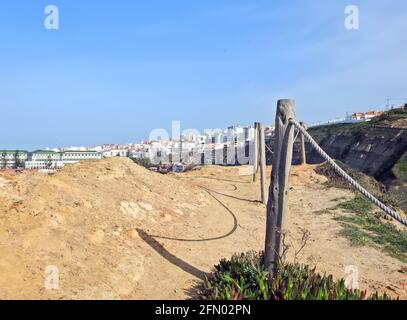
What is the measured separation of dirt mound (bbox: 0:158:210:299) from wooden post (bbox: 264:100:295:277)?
5.57 feet

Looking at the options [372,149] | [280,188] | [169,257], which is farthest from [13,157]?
[372,149]

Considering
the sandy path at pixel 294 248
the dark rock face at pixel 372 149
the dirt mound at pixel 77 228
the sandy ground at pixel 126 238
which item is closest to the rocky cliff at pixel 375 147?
the dark rock face at pixel 372 149

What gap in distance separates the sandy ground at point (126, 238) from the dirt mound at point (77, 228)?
0.04ft

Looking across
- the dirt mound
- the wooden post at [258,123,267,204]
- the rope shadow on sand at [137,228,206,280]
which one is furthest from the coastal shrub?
the wooden post at [258,123,267,204]

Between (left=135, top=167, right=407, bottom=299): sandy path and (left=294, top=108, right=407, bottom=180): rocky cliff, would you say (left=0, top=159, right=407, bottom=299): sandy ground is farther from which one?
(left=294, top=108, right=407, bottom=180): rocky cliff

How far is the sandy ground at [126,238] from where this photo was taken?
4562mm

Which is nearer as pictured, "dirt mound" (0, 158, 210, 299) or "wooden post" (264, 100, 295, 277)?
"dirt mound" (0, 158, 210, 299)

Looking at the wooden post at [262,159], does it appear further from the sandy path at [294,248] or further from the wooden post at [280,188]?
the wooden post at [280,188]

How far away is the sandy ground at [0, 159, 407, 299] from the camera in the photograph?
4.56m

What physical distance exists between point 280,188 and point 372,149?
3755 cm

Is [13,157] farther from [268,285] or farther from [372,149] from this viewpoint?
[372,149]

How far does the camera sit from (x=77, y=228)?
5613 millimetres
